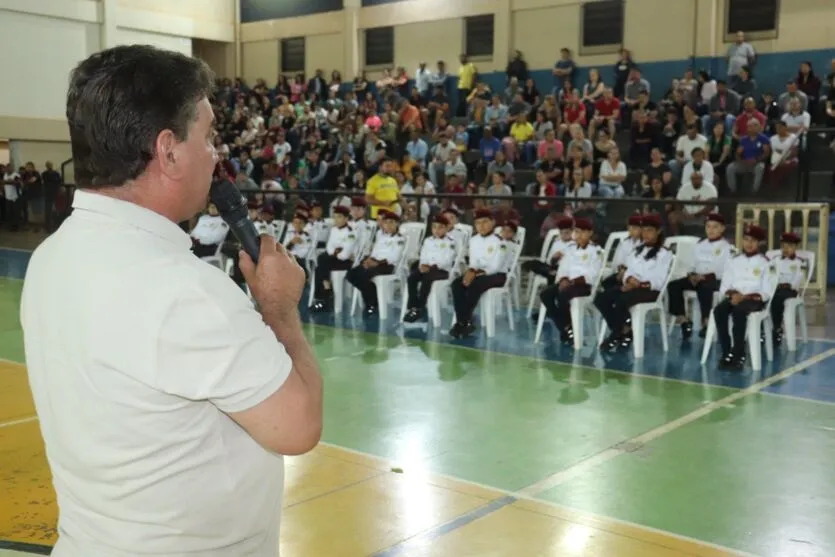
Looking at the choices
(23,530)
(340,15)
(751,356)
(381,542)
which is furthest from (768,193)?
(340,15)

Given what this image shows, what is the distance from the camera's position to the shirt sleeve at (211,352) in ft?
3.77

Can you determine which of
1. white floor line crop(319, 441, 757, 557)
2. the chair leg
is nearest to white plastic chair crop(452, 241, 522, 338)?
the chair leg

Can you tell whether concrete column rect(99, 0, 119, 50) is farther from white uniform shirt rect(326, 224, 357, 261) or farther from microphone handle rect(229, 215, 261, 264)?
microphone handle rect(229, 215, 261, 264)

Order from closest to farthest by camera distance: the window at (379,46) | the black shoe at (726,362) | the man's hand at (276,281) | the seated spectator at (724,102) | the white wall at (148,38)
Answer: the man's hand at (276,281) < the black shoe at (726,362) < the seated spectator at (724,102) < the window at (379,46) < the white wall at (148,38)

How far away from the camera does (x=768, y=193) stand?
453 inches

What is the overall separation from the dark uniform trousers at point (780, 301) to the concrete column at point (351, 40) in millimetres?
15630

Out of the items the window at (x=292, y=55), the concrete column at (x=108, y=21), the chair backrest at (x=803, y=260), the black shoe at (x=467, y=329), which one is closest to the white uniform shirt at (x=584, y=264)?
the black shoe at (x=467, y=329)

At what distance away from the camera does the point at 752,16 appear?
1577 cm

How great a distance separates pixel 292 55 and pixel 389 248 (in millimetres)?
14949

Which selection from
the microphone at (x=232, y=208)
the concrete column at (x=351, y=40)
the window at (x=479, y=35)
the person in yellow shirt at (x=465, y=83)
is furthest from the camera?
the concrete column at (x=351, y=40)

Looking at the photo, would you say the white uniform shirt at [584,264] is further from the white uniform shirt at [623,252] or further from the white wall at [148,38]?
the white wall at [148,38]

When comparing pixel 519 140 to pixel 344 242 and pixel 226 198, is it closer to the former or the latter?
pixel 344 242

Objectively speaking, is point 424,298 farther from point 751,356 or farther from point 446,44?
point 446,44

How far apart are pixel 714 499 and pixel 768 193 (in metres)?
8.34
